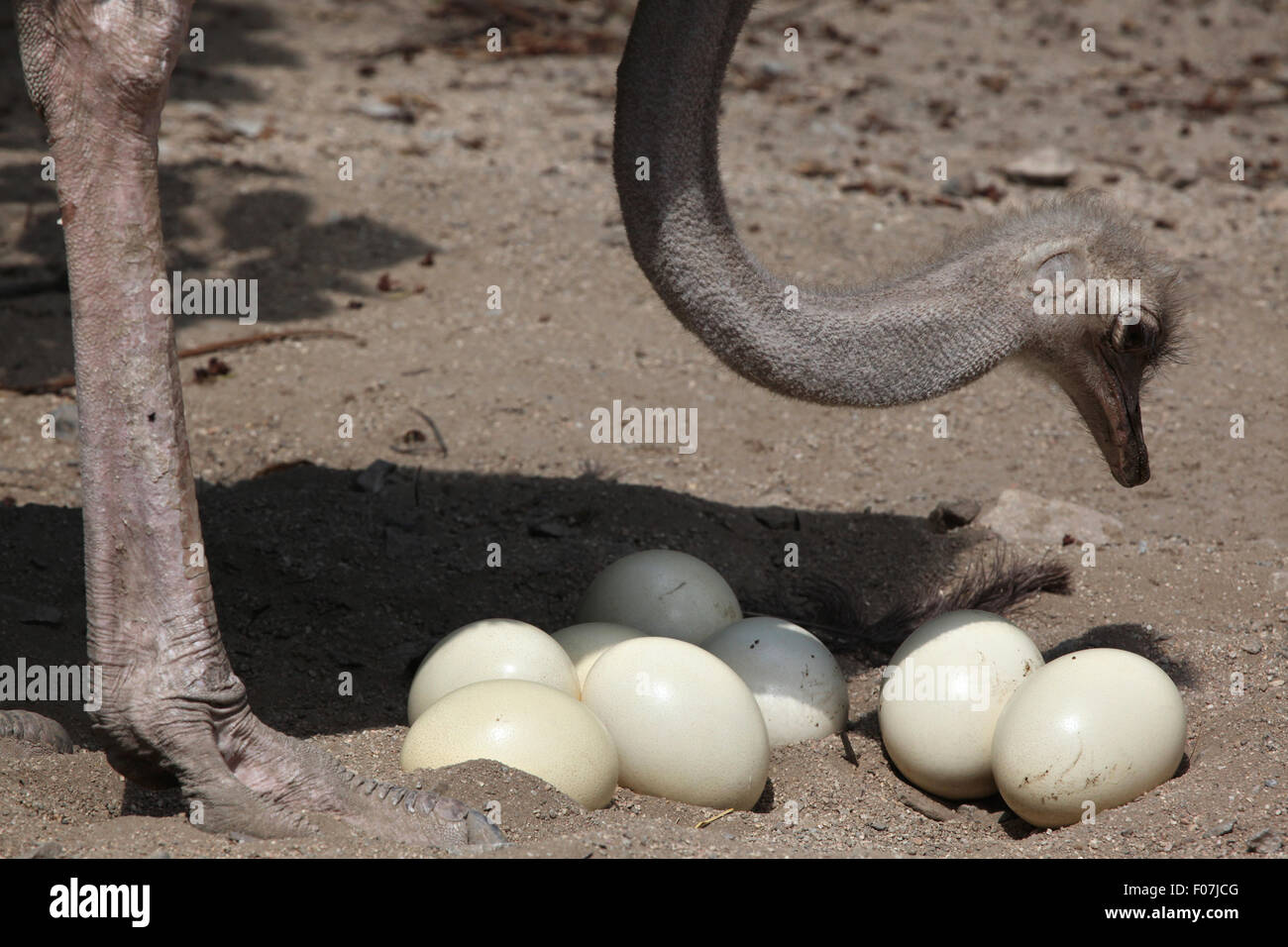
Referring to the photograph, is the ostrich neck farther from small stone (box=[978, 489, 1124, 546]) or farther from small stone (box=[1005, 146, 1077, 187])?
A: small stone (box=[1005, 146, 1077, 187])

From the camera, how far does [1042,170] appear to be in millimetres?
8109

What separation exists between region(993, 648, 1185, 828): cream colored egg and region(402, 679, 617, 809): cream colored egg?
88 cm

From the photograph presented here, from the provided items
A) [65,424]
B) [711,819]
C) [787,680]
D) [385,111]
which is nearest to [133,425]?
[711,819]

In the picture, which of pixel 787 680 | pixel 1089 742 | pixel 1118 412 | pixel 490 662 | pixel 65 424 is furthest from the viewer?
pixel 65 424

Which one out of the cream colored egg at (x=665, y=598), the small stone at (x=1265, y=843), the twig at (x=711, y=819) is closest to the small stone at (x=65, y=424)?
the cream colored egg at (x=665, y=598)

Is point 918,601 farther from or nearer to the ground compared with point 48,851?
farther from the ground

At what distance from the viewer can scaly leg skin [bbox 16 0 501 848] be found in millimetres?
2701

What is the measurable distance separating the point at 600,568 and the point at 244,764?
1663mm

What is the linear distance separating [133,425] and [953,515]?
2742 millimetres

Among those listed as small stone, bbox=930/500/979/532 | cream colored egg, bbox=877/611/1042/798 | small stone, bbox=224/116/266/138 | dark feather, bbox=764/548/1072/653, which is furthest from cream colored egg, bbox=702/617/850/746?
small stone, bbox=224/116/266/138

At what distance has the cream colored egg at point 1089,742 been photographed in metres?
3.07

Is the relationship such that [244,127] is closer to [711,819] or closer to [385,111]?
[385,111]

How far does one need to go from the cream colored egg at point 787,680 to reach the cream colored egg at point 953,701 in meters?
0.15
